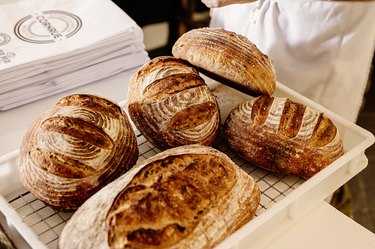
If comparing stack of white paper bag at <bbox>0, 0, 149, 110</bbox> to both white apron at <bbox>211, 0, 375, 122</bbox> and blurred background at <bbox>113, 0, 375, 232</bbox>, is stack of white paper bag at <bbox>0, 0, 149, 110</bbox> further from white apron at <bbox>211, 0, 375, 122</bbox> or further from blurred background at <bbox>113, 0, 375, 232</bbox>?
blurred background at <bbox>113, 0, 375, 232</bbox>

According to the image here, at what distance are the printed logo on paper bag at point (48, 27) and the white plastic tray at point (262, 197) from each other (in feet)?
0.99

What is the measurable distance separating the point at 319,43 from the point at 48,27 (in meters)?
0.68

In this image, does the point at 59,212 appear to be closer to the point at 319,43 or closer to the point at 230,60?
the point at 230,60

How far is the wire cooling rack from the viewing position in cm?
95

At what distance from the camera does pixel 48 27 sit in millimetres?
1385

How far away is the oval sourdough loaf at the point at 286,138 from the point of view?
3.46 ft

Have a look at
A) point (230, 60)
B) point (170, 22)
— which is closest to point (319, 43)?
point (230, 60)

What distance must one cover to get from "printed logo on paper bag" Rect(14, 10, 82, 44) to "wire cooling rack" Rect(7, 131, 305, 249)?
377 mm

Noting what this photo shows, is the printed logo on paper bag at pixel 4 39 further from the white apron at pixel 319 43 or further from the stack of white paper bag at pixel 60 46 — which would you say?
the white apron at pixel 319 43

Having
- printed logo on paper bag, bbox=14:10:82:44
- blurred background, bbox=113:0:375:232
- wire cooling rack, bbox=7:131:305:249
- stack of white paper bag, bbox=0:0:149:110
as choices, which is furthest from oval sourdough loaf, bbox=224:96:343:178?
blurred background, bbox=113:0:375:232

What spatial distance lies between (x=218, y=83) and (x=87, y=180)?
446mm

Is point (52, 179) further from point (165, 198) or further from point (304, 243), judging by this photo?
point (304, 243)

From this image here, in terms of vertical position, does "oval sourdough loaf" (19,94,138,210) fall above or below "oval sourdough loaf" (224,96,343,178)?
above

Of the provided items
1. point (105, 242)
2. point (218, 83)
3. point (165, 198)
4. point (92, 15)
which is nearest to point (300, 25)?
point (218, 83)
